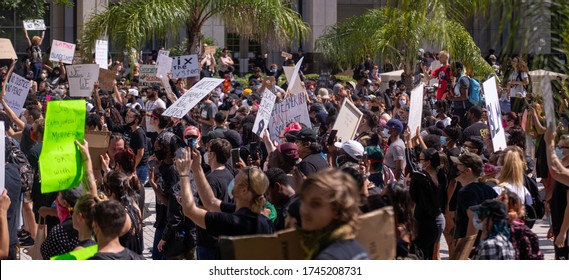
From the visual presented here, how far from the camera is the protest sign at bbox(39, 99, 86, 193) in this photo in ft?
24.0

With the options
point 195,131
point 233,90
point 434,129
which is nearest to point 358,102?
point 434,129

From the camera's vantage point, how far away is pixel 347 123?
11.6 meters

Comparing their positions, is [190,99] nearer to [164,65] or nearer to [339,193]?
[164,65]

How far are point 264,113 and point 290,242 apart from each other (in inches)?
297

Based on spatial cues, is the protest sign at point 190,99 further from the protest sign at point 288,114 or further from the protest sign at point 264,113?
the protest sign at point 264,113

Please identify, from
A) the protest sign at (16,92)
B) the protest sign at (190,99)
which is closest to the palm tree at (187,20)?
the protest sign at (16,92)

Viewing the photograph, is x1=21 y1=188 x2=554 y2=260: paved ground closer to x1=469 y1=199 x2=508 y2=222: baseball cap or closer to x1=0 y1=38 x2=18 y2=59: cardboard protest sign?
x1=469 y1=199 x2=508 y2=222: baseball cap

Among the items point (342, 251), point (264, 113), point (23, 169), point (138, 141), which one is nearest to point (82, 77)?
point (138, 141)

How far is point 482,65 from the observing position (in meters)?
24.7

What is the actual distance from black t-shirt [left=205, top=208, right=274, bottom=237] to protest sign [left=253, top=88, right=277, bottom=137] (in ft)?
17.6

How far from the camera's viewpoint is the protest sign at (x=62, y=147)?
7313 millimetres

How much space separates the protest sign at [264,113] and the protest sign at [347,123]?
83 centimetres
